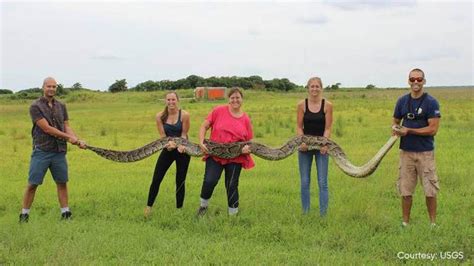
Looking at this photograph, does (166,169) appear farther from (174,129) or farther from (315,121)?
(315,121)

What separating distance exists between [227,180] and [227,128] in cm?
85

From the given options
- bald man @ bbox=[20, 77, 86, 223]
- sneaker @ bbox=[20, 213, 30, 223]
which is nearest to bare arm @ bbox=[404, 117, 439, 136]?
bald man @ bbox=[20, 77, 86, 223]

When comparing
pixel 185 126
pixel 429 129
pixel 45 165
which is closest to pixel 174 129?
pixel 185 126

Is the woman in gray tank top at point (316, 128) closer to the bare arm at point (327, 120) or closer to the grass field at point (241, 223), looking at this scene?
the bare arm at point (327, 120)

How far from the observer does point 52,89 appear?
25.6 ft

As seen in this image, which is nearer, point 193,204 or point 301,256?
point 301,256

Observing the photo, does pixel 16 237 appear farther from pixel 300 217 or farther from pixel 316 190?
pixel 316 190

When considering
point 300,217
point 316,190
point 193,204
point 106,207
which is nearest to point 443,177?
point 316,190

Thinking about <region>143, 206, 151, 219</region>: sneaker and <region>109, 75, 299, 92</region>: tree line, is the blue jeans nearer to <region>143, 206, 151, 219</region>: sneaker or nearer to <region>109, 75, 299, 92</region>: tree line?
<region>143, 206, 151, 219</region>: sneaker

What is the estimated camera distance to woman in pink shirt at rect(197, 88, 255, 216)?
7.70 meters

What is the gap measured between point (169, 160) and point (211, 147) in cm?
86

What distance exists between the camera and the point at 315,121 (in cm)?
767

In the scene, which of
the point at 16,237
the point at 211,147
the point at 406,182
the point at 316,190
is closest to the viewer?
the point at 16,237

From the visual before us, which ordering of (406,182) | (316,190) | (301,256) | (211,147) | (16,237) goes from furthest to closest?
(316,190) < (211,147) < (406,182) < (16,237) < (301,256)
